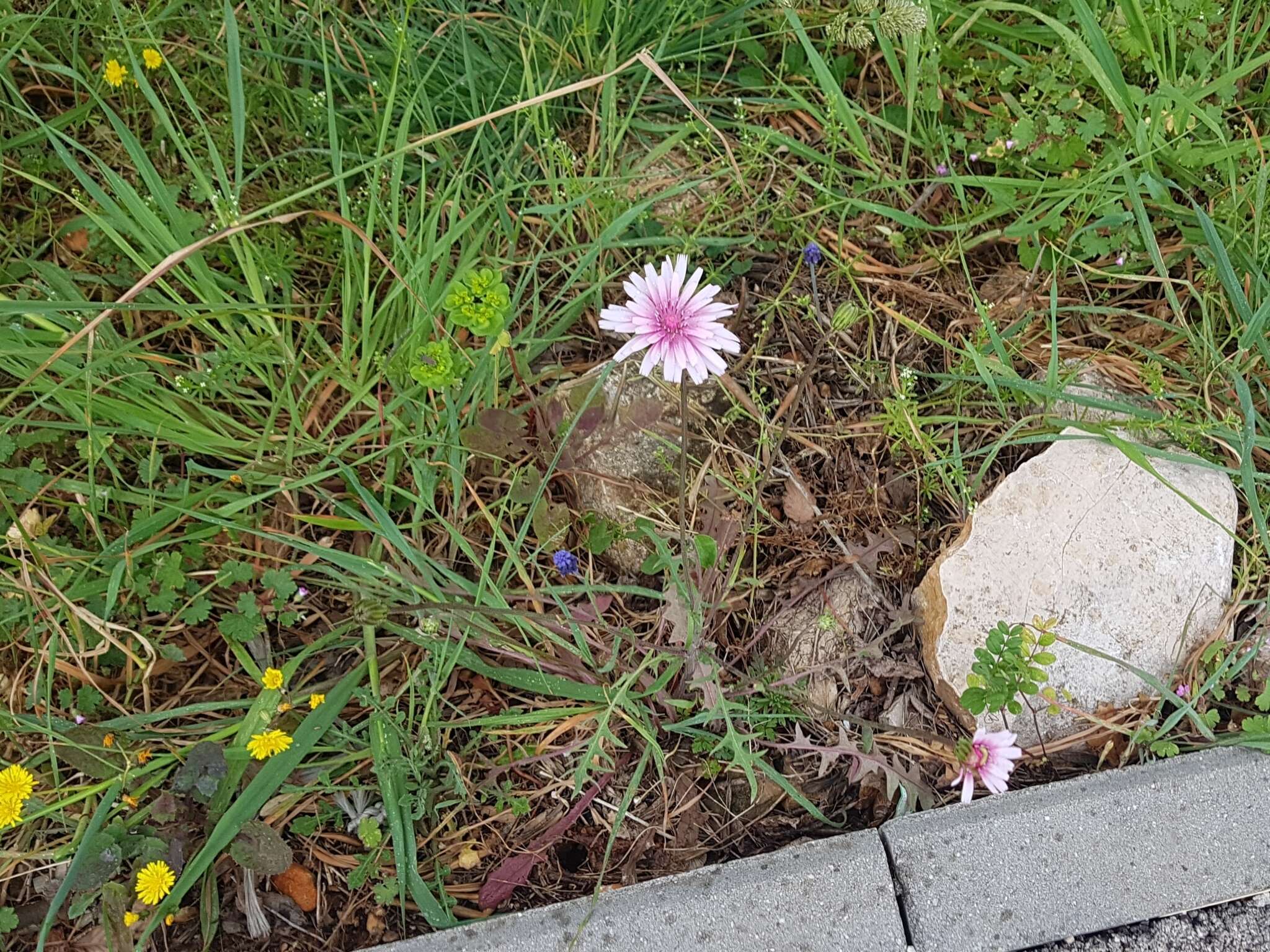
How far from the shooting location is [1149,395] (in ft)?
6.35

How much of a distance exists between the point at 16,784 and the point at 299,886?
21.8 inches

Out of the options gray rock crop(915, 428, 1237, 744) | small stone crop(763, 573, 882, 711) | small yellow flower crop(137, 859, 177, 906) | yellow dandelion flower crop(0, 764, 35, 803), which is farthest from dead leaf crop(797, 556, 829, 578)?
yellow dandelion flower crop(0, 764, 35, 803)

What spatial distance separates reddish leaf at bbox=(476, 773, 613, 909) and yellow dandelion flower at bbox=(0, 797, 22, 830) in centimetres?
86

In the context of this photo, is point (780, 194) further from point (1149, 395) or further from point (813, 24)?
point (1149, 395)

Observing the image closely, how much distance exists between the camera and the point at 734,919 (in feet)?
5.26

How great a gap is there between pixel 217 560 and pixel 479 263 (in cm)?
88

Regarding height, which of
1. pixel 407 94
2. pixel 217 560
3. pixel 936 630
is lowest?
pixel 217 560

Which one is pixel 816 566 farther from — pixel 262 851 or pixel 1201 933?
pixel 262 851

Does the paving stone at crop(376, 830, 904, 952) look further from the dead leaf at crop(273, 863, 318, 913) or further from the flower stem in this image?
the flower stem

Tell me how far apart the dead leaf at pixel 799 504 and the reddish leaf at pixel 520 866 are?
70cm

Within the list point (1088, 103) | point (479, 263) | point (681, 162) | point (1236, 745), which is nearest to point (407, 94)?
point (479, 263)

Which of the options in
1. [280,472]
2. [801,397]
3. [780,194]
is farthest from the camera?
[780,194]

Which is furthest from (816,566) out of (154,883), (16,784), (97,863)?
(16,784)

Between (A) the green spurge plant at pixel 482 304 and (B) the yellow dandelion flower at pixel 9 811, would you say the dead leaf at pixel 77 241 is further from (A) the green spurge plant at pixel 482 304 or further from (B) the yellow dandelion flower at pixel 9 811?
(B) the yellow dandelion flower at pixel 9 811
